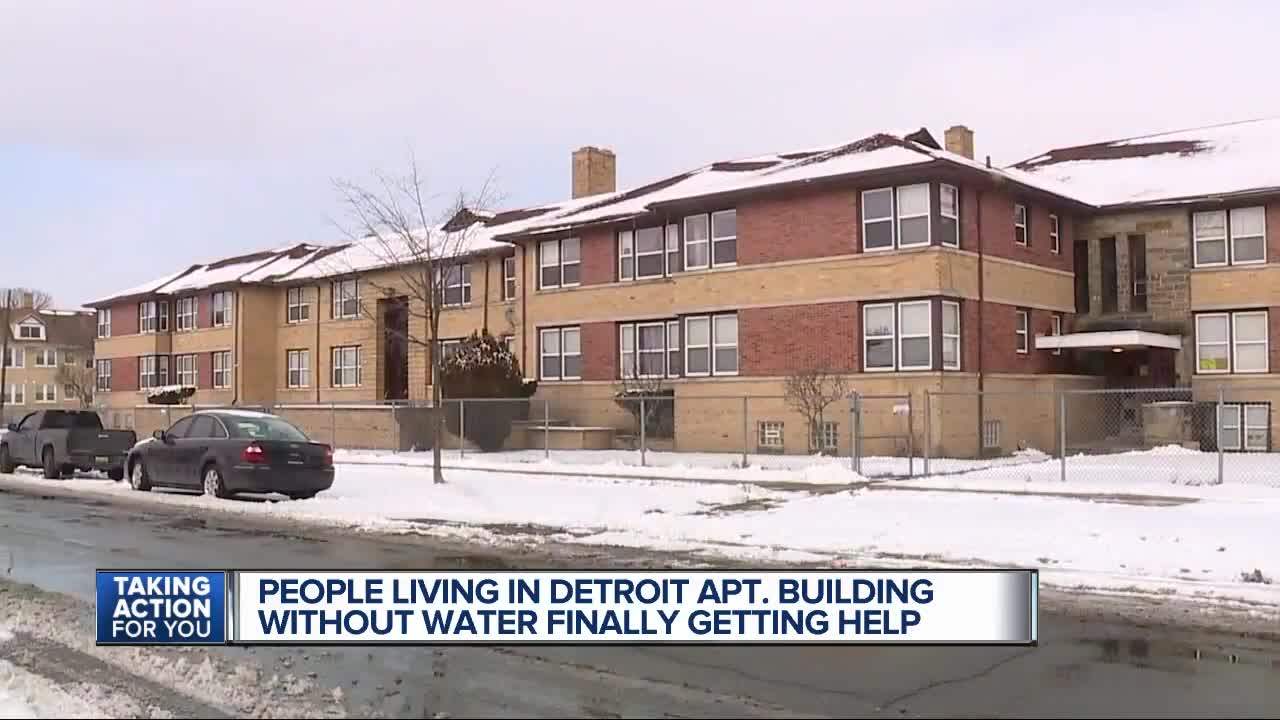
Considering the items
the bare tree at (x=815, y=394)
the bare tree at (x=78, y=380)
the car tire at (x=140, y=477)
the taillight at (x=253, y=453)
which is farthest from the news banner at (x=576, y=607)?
the bare tree at (x=78, y=380)

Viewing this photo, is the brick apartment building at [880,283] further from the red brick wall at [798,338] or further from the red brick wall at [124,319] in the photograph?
the red brick wall at [124,319]

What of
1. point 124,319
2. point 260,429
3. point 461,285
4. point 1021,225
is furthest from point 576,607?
point 124,319

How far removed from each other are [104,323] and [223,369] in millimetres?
12916

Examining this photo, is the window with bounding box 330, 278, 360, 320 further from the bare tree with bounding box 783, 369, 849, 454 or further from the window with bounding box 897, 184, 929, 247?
the window with bounding box 897, 184, 929, 247

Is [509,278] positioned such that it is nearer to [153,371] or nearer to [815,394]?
[815,394]

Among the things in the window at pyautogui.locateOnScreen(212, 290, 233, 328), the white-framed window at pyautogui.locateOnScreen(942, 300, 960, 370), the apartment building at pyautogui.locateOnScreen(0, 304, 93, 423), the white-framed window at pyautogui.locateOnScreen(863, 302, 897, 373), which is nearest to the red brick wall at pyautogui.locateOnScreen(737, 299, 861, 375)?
the white-framed window at pyautogui.locateOnScreen(863, 302, 897, 373)

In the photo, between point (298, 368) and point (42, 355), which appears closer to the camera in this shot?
point (298, 368)

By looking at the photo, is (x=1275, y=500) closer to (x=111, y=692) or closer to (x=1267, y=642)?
(x=1267, y=642)

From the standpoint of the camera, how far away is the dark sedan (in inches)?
690

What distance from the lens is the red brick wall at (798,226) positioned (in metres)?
25.7

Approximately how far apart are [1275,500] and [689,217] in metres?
16.5

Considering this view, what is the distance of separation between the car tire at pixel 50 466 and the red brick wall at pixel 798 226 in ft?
52.0

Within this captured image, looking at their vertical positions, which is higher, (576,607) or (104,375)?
(104,375)

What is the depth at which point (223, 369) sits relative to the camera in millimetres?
48625
